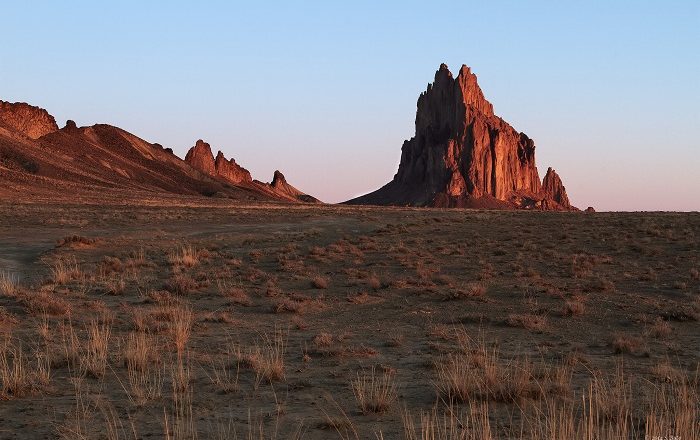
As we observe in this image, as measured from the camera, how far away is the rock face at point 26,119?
13800 centimetres

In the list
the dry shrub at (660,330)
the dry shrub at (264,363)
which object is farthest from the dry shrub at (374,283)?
the dry shrub at (264,363)

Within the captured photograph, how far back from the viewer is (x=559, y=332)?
1199 centimetres

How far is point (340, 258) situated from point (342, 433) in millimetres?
17795

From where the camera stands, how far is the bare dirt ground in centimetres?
647

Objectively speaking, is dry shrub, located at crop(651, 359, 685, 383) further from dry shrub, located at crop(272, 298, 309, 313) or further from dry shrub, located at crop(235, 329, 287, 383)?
dry shrub, located at crop(272, 298, 309, 313)

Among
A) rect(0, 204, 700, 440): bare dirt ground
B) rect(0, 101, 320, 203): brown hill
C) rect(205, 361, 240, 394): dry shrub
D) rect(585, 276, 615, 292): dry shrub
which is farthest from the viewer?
rect(0, 101, 320, 203): brown hill

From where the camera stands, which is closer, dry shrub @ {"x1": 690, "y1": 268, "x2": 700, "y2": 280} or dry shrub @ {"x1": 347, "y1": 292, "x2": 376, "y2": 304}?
dry shrub @ {"x1": 347, "y1": 292, "x2": 376, "y2": 304}

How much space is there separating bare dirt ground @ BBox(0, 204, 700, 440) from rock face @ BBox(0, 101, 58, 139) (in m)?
127

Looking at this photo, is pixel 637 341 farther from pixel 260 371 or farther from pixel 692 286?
pixel 692 286

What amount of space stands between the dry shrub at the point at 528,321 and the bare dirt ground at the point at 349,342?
0.04 meters

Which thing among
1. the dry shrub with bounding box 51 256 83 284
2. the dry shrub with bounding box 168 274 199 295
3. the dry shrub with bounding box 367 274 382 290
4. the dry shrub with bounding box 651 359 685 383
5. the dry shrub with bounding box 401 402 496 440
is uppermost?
the dry shrub with bounding box 651 359 685 383

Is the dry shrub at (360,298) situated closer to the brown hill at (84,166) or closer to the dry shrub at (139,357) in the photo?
the dry shrub at (139,357)

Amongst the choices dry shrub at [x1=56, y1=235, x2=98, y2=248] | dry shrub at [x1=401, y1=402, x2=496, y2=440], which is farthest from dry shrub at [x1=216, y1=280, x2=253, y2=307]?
dry shrub at [x1=56, y1=235, x2=98, y2=248]

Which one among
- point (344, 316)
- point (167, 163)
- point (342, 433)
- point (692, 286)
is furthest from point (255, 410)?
point (167, 163)
